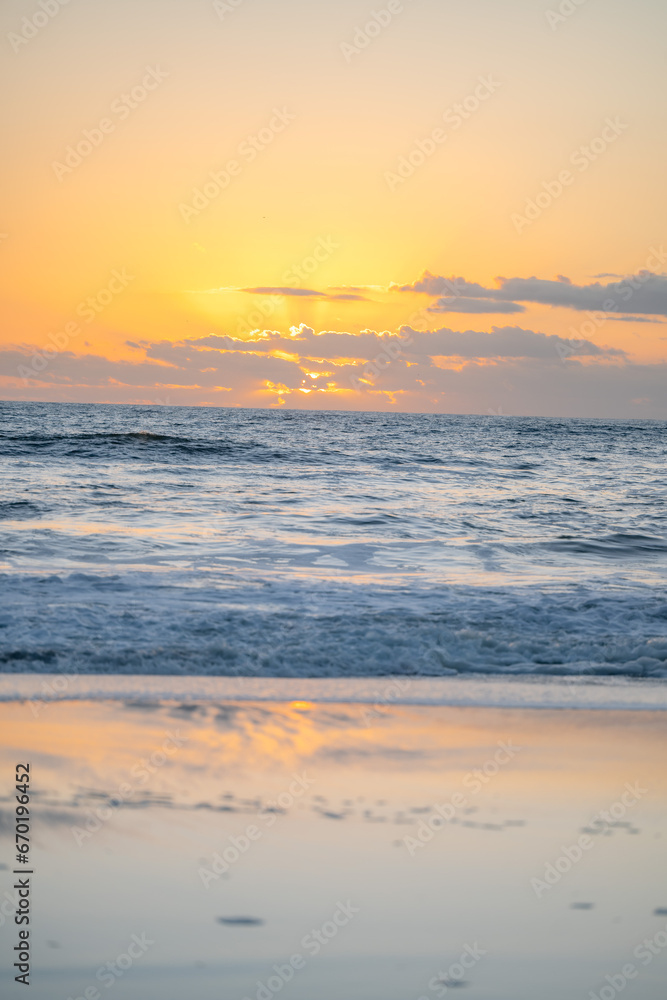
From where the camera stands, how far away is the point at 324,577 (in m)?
9.80

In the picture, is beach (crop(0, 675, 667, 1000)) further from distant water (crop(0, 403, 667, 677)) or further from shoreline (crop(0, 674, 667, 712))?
distant water (crop(0, 403, 667, 677))

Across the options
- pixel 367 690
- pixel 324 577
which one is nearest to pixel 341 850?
pixel 367 690

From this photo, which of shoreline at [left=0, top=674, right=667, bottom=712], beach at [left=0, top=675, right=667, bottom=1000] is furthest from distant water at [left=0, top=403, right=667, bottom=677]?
beach at [left=0, top=675, right=667, bottom=1000]

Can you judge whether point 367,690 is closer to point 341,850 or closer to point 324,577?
A: point 341,850

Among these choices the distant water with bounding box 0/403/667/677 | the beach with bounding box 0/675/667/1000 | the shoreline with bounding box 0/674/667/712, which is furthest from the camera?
the distant water with bounding box 0/403/667/677

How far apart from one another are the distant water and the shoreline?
0.83ft

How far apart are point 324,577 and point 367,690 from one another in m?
4.11

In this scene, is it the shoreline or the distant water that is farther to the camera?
the distant water

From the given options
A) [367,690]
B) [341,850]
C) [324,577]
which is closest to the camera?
[341,850]

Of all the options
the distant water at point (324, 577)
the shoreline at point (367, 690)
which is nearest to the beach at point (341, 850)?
the shoreline at point (367, 690)

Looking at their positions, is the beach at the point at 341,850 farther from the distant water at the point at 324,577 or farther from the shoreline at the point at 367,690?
the distant water at the point at 324,577

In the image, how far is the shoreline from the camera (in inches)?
211

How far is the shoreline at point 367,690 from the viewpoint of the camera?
5371mm

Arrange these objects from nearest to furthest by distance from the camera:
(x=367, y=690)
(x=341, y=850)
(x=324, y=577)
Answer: (x=341, y=850), (x=367, y=690), (x=324, y=577)
